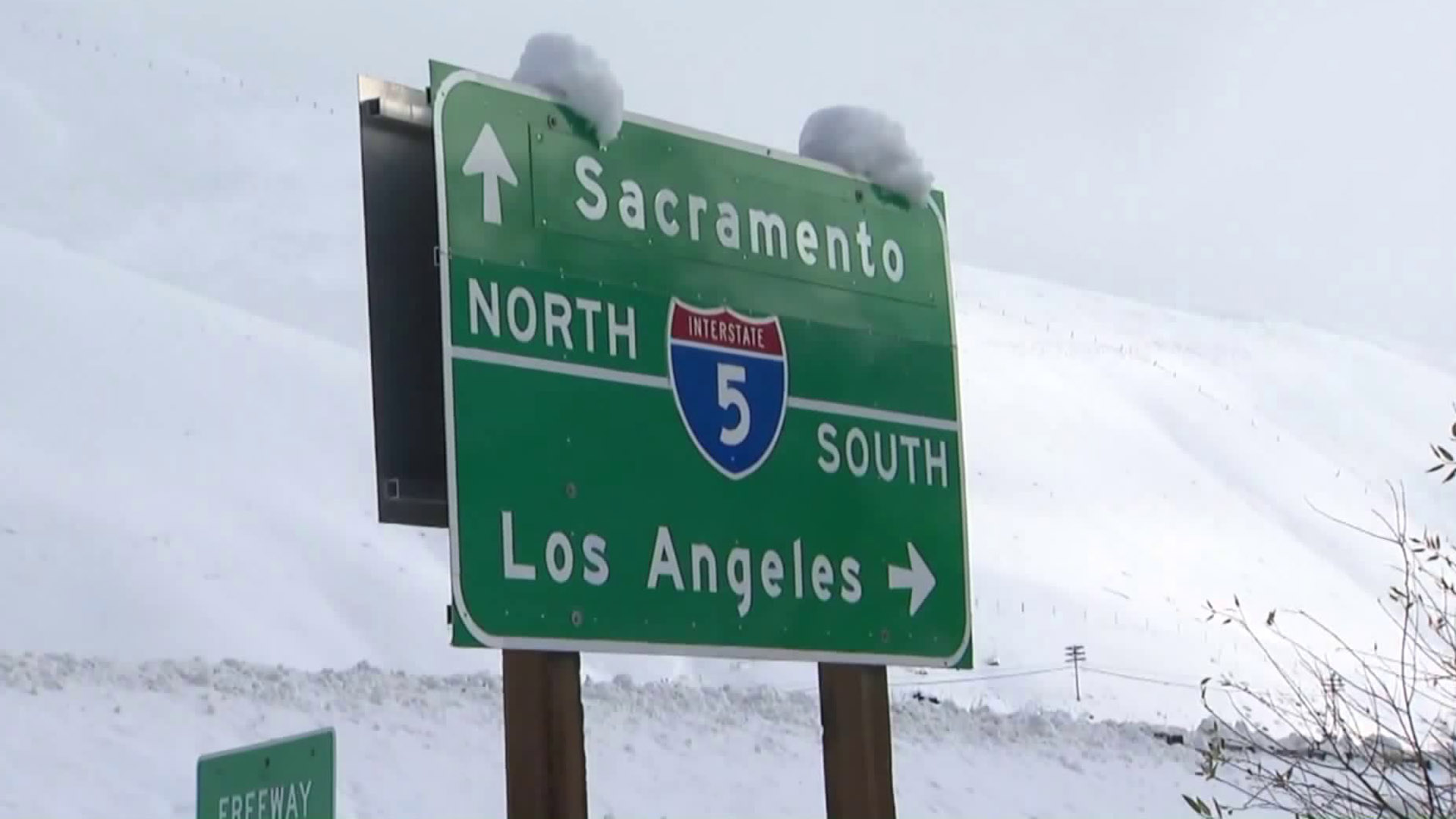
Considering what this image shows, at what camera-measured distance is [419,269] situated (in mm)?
4648

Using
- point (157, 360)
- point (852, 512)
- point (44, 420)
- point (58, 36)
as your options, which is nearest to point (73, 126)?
point (58, 36)

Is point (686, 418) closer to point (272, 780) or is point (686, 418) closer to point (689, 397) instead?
point (689, 397)

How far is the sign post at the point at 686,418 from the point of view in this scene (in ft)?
14.9

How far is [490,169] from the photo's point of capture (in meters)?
4.66

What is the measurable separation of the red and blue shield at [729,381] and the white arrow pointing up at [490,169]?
0.49m

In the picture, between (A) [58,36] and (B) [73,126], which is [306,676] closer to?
(B) [73,126]

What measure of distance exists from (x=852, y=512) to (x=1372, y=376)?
232 feet

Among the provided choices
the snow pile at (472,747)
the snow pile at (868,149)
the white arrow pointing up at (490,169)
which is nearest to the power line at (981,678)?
the snow pile at (472,747)

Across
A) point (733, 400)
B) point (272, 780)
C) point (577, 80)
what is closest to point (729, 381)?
point (733, 400)

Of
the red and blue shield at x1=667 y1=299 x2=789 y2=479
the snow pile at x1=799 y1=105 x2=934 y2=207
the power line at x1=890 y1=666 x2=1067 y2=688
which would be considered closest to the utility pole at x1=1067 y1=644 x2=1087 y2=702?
the power line at x1=890 y1=666 x2=1067 y2=688

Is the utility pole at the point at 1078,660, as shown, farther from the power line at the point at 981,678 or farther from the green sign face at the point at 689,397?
the green sign face at the point at 689,397

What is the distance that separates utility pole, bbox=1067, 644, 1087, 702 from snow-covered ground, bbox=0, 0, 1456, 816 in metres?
0.26

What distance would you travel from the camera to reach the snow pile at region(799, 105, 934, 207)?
5.71m

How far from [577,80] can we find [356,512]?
1067 inches
